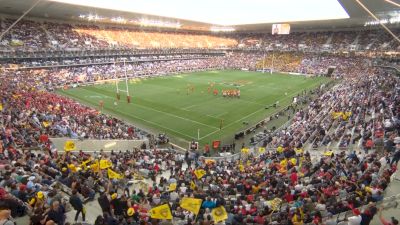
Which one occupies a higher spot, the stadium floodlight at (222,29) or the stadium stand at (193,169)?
the stadium floodlight at (222,29)

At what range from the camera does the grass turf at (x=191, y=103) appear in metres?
28.4

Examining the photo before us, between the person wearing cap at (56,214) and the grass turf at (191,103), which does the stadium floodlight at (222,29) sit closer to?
the grass turf at (191,103)

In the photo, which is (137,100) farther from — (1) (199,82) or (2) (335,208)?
(2) (335,208)

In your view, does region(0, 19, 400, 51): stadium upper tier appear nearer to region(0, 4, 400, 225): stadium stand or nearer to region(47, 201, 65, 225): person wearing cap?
region(0, 4, 400, 225): stadium stand

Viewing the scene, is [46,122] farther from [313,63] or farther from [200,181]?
[313,63]

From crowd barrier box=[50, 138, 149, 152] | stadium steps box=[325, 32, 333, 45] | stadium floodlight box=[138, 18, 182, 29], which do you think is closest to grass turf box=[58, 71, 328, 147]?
crowd barrier box=[50, 138, 149, 152]

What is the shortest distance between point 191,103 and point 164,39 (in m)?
46.8

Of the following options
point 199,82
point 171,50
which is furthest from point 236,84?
point 171,50

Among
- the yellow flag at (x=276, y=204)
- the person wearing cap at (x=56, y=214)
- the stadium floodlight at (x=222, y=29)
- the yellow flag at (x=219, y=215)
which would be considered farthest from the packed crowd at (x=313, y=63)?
the person wearing cap at (x=56, y=214)

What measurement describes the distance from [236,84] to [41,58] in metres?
33.0

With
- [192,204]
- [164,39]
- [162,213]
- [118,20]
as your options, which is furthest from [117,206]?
[164,39]

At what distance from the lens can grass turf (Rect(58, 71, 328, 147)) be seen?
2838 centimetres

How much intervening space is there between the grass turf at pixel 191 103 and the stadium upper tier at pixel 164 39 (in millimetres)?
15043

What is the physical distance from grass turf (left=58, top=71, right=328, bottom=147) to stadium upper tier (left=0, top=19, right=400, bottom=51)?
1504 cm
